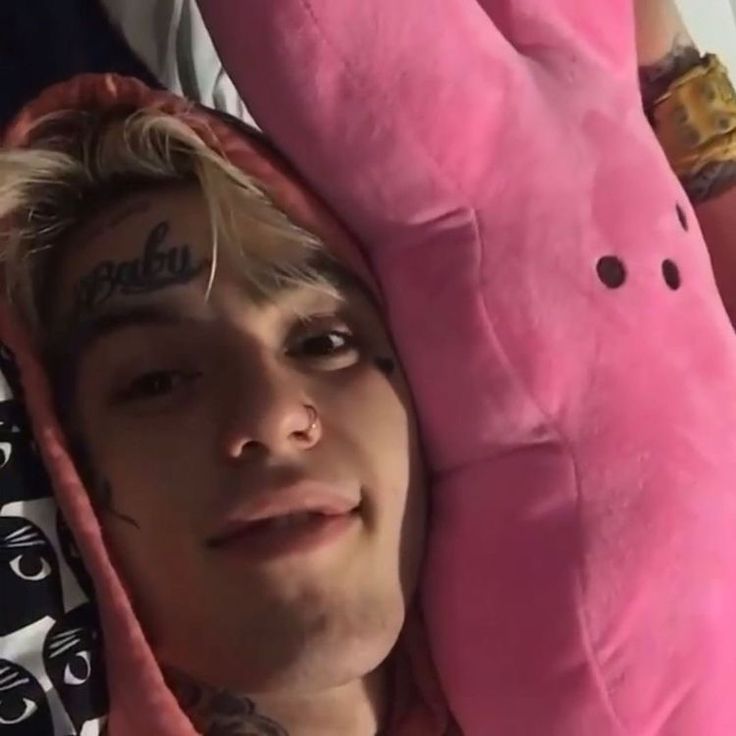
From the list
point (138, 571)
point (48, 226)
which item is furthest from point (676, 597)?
point (48, 226)

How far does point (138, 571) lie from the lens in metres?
0.76

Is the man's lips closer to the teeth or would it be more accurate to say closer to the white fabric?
the teeth

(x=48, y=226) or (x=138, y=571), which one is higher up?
(x=48, y=226)

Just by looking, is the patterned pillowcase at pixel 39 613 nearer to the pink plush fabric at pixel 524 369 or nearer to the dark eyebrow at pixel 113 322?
the dark eyebrow at pixel 113 322

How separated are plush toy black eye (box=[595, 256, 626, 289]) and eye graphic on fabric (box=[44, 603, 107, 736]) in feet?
1.10

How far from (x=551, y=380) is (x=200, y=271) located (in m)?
0.20

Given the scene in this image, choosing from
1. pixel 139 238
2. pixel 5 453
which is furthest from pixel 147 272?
pixel 5 453

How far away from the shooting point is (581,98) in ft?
2.76

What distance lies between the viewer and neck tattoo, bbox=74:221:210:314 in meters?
0.78

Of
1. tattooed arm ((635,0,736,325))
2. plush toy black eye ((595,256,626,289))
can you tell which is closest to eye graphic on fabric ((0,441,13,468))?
plush toy black eye ((595,256,626,289))

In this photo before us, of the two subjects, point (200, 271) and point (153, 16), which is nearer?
point (200, 271)

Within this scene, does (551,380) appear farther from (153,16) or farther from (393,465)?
(153,16)

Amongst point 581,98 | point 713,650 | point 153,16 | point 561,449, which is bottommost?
point 713,650

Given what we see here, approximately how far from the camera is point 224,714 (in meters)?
0.78
